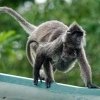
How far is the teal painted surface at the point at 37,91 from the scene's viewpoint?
6566 mm

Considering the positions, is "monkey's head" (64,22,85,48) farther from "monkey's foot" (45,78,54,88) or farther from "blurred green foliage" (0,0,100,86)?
"blurred green foliage" (0,0,100,86)

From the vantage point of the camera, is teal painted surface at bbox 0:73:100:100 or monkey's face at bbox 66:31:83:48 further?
monkey's face at bbox 66:31:83:48

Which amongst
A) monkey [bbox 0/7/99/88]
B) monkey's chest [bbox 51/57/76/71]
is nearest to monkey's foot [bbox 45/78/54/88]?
monkey [bbox 0/7/99/88]

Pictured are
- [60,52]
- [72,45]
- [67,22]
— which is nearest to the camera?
[72,45]

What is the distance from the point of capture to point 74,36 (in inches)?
297

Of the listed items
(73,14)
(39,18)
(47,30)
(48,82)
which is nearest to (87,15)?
(73,14)

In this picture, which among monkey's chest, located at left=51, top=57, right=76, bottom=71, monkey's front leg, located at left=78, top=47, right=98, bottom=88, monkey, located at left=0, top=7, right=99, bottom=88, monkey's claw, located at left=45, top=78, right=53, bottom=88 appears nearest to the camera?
monkey's claw, located at left=45, top=78, right=53, bottom=88

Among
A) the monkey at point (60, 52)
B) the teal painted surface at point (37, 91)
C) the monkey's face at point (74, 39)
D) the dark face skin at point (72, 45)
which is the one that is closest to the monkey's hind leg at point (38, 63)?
the monkey at point (60, 52)

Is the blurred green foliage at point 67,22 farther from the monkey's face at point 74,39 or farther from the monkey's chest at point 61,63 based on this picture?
the monkey's face at point 74,39

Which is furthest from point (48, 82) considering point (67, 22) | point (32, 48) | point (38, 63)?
point (67, 22)

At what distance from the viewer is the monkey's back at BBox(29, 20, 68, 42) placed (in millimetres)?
8258

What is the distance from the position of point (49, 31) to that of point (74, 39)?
0.93 metres

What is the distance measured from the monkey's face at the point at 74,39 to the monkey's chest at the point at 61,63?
0.33m

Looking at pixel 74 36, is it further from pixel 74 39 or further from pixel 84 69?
pixel 84 69
